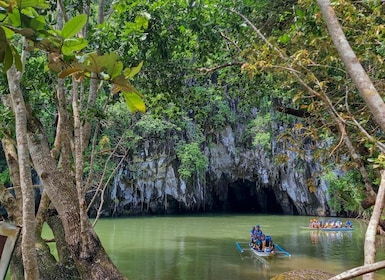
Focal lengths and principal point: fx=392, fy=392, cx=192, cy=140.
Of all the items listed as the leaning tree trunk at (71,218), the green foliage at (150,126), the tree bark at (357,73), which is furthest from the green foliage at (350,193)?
the green foliage at (150,126)

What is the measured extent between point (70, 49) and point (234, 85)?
18.3 feet

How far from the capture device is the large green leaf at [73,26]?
26.8 inches

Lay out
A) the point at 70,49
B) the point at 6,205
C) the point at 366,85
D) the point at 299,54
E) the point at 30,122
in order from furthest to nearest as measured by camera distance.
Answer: the point at 6,205, the point at 30,122, the point at 299,54, the point at 366,85, the point at 70,49

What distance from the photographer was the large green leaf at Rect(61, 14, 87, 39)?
681 mm

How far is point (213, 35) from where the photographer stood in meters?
4.51

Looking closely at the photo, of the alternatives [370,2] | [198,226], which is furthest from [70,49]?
[198,226]

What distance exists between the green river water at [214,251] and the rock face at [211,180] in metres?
4.04

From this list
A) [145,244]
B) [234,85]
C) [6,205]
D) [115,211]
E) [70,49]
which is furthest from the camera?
[115,211]

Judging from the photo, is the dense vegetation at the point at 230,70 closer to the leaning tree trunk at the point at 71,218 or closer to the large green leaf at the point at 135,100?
the leaning tree trunk at the point at 71,218

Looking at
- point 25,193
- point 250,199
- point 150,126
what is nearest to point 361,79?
point 25,193

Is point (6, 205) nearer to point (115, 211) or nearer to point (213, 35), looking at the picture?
point (213, 35)

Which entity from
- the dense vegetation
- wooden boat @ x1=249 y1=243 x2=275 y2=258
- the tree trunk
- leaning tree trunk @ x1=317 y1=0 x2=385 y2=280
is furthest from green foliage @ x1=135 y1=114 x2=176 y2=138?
leaning tree trunk @ x1=317 y1=0 x2=385 y2=280

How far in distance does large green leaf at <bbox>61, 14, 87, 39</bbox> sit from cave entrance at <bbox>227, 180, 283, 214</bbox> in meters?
22.2

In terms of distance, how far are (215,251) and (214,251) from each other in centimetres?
3
